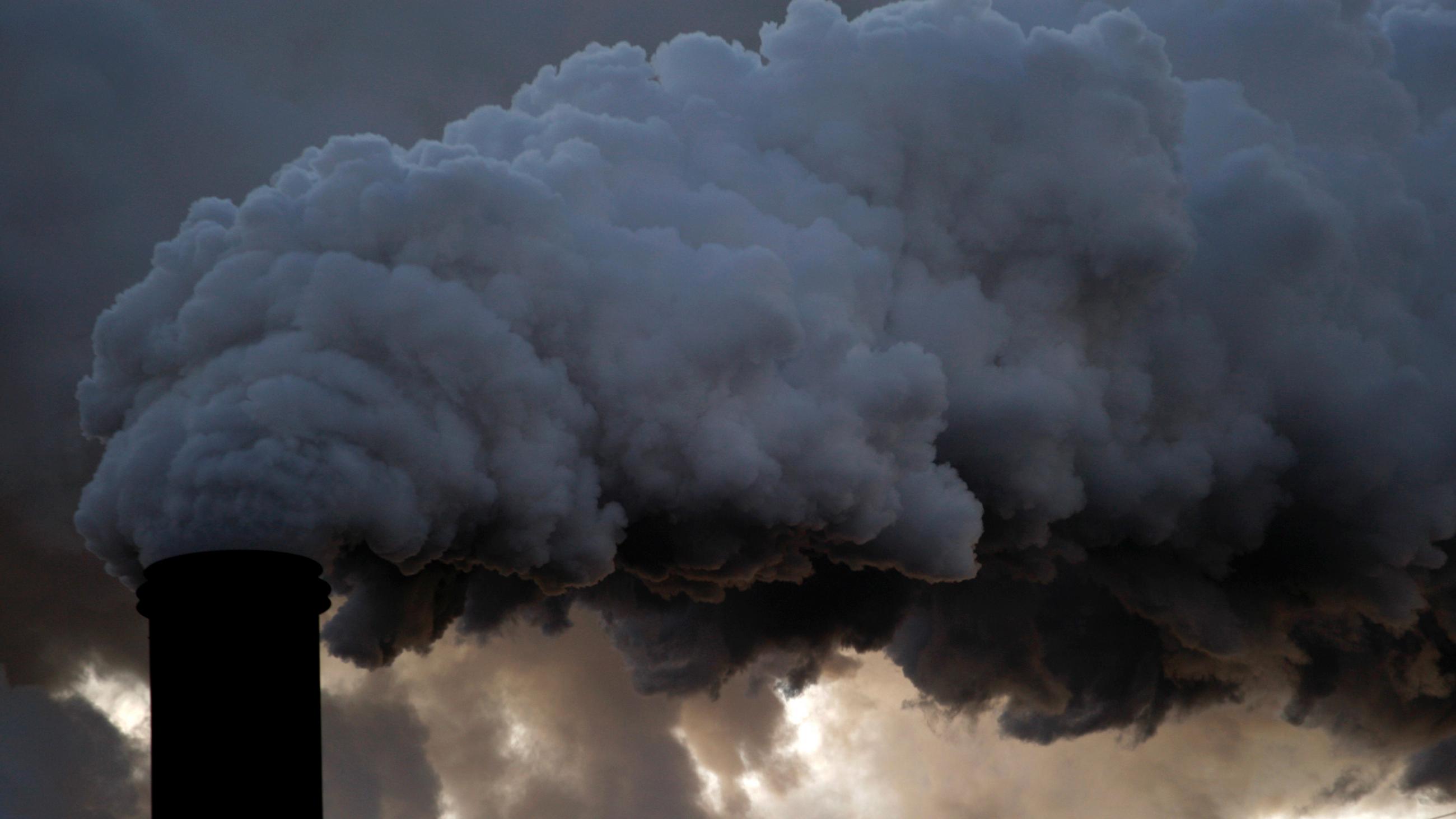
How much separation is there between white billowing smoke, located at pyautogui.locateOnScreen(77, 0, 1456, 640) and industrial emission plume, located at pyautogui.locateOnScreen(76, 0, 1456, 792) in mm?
68

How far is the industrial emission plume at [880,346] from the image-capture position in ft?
69.3

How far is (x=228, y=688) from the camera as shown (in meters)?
17.7

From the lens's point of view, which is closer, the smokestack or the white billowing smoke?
the smokestack

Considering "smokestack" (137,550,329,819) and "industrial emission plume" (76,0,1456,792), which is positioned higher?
"industrial emission plume" (76,0,1456,792)

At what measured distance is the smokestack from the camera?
1756 centimetres

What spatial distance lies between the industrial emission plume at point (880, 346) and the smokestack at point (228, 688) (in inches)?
46.0

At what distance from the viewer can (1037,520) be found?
27.8 metres

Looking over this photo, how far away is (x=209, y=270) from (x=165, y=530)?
14.1 feet

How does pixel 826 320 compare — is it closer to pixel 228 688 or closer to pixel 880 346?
pixel 880 346

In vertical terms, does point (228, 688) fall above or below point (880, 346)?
below

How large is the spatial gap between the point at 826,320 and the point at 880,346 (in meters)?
1.69

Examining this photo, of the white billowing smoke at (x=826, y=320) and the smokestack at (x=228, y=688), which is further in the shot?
the white billowing smoke at (x=826, y=320)

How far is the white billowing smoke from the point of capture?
68.7 ft

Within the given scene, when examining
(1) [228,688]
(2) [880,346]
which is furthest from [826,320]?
(1) [228,688]
